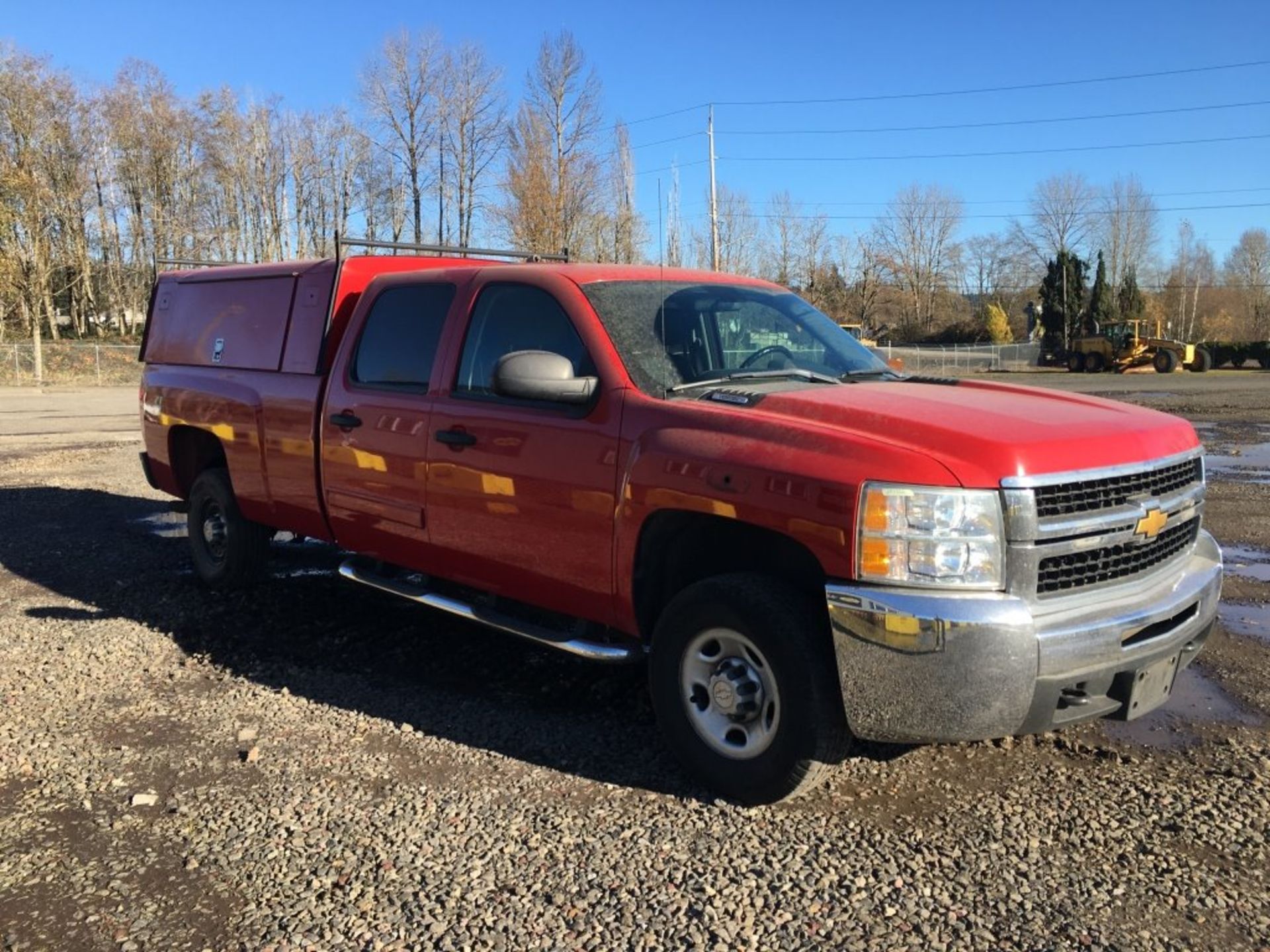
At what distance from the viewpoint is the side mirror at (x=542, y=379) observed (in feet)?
12.6

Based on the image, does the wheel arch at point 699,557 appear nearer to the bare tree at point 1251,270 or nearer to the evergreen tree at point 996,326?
the evergreen tree at point 996,326

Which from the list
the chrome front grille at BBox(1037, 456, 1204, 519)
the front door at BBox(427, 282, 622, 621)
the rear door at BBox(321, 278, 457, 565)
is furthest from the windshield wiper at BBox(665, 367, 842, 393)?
the rear door at BBox(321, 278, 457, 565)

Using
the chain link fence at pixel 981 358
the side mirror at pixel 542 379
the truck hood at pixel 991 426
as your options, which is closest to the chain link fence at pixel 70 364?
the side mirror at pixel 542 379

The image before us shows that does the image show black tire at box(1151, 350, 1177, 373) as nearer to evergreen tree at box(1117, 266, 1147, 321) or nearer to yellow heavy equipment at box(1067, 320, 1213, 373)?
yellow heavy equipment at box(1067, 320, 1213, 373)

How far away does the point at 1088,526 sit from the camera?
3193 millimetres

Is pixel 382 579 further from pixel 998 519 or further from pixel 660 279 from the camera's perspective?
pixel 998 519

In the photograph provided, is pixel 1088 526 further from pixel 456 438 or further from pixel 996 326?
pixel 996 326

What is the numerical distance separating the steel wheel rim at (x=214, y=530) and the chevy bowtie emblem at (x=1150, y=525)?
5.43 meters

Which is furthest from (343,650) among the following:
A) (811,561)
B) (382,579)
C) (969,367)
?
(969,367)

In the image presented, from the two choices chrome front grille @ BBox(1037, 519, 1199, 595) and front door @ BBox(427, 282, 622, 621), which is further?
front door @ BBox(427, 282, 622, 621)

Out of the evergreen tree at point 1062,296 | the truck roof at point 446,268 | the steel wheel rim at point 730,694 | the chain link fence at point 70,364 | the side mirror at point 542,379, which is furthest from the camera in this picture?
the evergreen tree at point 1062,296

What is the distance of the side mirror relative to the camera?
12.6 feet

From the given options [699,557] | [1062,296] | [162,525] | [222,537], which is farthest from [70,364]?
[1062,296]

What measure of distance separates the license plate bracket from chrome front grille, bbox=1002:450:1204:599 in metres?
0.31
